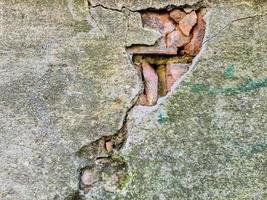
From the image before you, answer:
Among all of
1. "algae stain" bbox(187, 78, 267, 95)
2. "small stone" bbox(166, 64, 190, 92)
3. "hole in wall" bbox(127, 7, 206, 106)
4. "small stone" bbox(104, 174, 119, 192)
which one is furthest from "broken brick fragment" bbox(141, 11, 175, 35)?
"small stone" bbox(104, 174, 119, 192)

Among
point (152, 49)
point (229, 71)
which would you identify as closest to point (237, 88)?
point (229, 71)

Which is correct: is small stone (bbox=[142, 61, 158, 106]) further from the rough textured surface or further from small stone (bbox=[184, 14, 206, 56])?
small stone (bbox=[184, 14, 206, 56])

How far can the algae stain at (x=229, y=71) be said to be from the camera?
2.27 meters

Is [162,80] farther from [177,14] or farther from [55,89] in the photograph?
[55,89]

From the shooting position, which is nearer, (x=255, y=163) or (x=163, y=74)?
(x=255, y=163)

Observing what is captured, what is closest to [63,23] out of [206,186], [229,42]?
[229,42]

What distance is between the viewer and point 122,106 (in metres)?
2.29

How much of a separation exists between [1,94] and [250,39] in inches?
39.0

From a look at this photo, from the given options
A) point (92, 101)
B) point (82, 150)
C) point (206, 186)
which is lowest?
point (206, 186)

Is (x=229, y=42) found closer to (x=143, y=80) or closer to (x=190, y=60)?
(x=190, y=60)

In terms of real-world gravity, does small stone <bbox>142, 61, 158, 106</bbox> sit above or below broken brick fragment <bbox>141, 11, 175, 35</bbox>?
below

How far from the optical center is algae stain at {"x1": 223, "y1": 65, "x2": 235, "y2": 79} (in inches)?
89.5

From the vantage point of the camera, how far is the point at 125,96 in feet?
7.52

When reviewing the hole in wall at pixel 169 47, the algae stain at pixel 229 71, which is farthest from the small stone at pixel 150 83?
the algae stain at pixel 229 71
